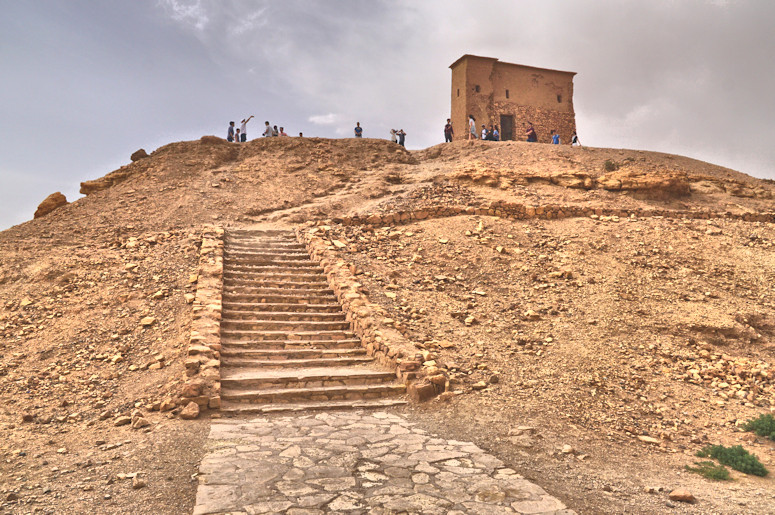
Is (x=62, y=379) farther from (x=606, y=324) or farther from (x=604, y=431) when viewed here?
(x=606, y=324)

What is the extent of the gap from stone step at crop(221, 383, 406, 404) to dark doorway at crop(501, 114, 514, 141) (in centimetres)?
2169

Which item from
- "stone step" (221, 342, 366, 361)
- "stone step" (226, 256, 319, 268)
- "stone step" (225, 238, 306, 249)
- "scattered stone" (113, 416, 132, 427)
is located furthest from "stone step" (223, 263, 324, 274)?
"scattered stone" (113, 416, 132, 427)

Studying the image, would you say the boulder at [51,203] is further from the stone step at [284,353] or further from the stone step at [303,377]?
the stone step at [303,377]

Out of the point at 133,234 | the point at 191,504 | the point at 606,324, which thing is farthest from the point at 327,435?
the point at 133,234

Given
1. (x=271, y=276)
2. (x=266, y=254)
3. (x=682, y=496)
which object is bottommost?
(x=682, y=496)

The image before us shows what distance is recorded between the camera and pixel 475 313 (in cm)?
888

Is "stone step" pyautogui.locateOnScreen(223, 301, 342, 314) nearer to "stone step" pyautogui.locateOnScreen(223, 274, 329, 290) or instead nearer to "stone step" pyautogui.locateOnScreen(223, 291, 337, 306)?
"stone step" pyautogui.locateOnScreen(223, 291, 337, 306)

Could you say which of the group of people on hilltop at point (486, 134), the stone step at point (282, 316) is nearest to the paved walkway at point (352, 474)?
the stone step at point (282, 316)

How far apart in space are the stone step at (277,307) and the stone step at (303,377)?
70.7 inches

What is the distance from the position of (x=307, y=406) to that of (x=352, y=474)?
2082 mm

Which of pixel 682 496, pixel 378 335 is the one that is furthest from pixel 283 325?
pixel 682 496

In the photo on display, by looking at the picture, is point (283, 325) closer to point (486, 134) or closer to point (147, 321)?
point (147, 321)

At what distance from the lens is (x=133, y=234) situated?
506 inches

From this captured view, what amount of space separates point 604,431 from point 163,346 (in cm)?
602
